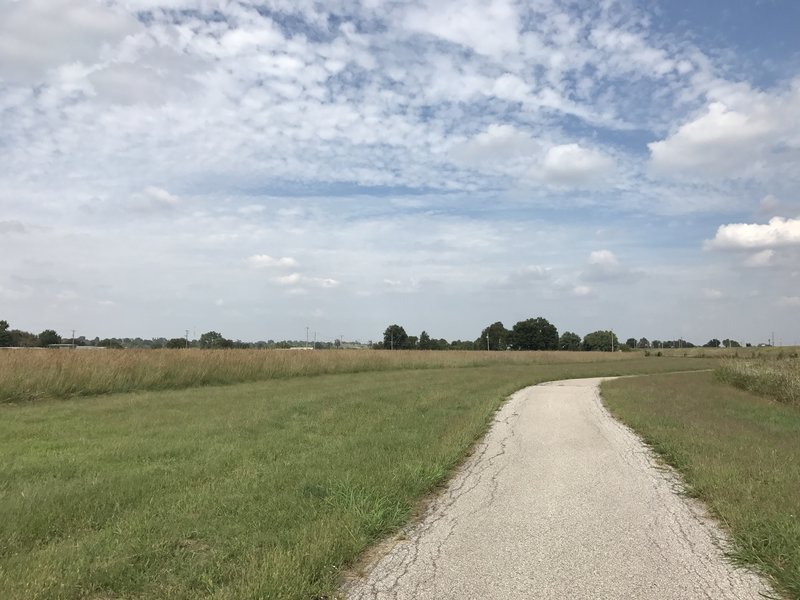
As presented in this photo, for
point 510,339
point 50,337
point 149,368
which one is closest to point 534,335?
point 510,339

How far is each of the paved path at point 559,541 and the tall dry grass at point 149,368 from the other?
13429 mm

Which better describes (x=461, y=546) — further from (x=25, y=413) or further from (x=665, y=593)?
(x=25, y=413)

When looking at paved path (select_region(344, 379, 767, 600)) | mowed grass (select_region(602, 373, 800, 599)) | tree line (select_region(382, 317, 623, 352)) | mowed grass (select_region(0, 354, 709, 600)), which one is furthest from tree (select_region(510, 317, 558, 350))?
paved path (select_region(344, 379, 767, 600))

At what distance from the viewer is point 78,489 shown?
645cm

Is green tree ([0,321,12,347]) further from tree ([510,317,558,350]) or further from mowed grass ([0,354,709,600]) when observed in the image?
tree ([510,317,558,350])

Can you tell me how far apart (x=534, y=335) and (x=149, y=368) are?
118m

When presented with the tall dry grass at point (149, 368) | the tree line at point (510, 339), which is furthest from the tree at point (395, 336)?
the tall dry grass at point (149, 368)

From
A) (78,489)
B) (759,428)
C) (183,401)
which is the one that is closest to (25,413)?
(183,401)

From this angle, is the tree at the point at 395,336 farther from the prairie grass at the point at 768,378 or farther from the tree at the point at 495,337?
the prairie grass at the point at 768,378

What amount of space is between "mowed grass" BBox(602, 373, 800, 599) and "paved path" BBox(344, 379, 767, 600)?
265 mm

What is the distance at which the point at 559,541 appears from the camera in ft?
17.2

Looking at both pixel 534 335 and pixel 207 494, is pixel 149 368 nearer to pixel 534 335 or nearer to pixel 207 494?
pixel 207 494

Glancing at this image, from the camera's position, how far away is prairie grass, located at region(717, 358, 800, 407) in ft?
66.9

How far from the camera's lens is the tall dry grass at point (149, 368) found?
1580 cm
